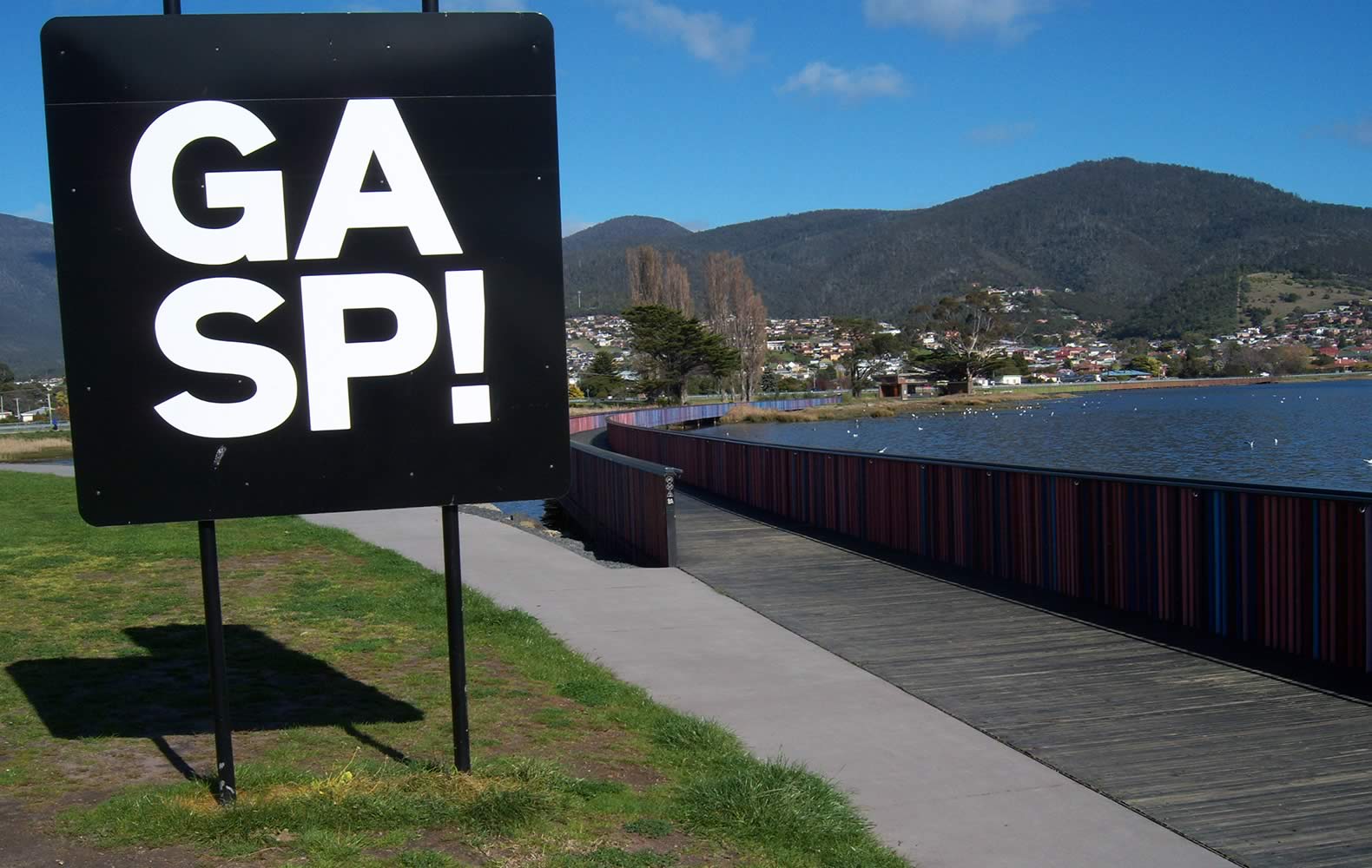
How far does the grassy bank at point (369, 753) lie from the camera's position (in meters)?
4.67

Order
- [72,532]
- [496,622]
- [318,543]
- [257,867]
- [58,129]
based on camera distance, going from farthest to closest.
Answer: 1. [72,532]
2. [318,543]
3. [496,622]
4. [58,129]
5. [257,867]

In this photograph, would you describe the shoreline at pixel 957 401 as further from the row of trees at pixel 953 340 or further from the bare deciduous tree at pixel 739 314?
the bare deciduous tree at pixel 739 314

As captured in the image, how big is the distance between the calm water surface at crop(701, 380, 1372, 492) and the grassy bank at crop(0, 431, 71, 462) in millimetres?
25279

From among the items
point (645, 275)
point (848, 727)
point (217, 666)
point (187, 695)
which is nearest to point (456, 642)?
point (217, 666)

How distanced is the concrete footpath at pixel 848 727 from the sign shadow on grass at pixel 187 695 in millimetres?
1829

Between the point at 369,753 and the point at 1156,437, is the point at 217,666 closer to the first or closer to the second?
the point at 369,753

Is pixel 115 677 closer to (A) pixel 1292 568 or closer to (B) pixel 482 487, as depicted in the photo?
(B) pixel 482 487

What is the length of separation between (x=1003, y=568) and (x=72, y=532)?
37.3 ft

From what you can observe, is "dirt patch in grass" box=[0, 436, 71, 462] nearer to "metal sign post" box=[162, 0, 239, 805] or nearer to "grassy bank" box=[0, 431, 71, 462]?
"grassy bank" box=[0, 431, 71, 462]

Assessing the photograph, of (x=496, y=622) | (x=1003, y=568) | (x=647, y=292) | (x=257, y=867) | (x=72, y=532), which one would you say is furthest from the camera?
(x=647, y=292)

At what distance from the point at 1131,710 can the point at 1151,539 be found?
8.63 feet

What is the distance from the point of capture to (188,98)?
16.5 ft

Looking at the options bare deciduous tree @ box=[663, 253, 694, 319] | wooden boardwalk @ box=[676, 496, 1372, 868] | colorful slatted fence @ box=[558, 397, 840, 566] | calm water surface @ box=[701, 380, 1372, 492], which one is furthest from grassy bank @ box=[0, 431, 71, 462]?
bare deciduous tree @ box=[663, 253, 694, 319]

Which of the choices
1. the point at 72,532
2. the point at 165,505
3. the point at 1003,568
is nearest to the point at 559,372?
the point at 165,505
